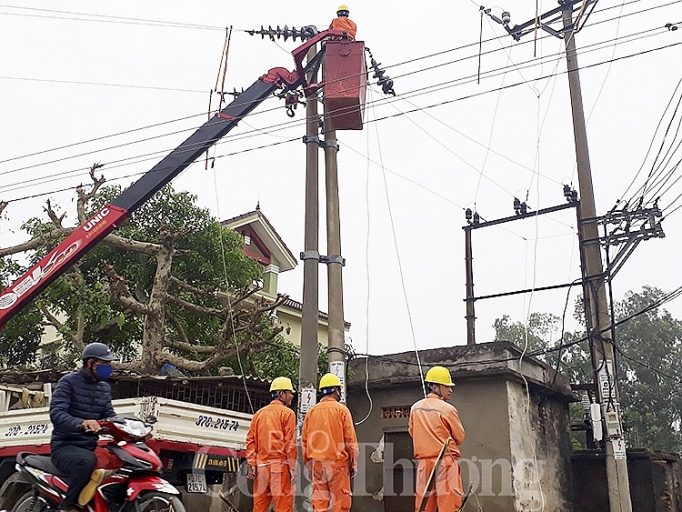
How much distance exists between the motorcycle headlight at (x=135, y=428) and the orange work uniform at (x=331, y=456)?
7.56 ft

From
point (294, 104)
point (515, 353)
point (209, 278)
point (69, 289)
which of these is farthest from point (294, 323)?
point (294, 104)

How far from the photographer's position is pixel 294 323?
25.4 metres

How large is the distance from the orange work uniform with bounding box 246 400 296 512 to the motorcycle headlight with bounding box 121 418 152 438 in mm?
2184

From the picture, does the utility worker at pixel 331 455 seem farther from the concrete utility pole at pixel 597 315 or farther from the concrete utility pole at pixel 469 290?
the concrete utility pole at pixel 469 290

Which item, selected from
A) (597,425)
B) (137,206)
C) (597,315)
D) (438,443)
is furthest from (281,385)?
(597,315)

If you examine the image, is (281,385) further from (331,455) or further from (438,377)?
(438,377)

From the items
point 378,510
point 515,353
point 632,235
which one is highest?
point 632,235

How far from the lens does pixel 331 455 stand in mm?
7445

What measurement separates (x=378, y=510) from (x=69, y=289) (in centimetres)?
783

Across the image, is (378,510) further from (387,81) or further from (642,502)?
(387,81)

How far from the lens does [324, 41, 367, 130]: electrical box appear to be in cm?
1088

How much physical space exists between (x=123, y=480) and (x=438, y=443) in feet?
10.1

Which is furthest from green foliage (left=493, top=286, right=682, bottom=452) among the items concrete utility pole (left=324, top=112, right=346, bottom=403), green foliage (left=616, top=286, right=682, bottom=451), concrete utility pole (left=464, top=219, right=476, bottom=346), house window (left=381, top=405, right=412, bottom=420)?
concrete utility pole (left=324, top=112, right=346, bottom=403)

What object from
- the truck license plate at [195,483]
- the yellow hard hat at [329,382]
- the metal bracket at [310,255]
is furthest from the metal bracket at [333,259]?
the truck license plate at [195,483]
